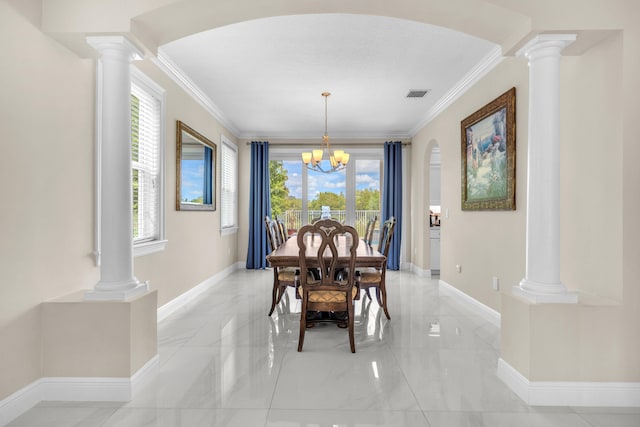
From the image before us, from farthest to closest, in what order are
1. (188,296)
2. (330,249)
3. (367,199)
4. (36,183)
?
1. (367,199)
2. (188,296)
3. (330,249)
4. (36,183)

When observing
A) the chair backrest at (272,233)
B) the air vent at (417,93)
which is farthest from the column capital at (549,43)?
the chair backrest at (272,233)

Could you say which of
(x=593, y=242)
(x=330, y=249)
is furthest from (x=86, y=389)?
(x=593, y=242)

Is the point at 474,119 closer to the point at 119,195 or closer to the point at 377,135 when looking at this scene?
the point at 377,135

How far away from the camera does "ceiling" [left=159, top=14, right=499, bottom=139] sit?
3029 millimetres

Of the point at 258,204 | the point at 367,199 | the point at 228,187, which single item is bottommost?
the point at 258,204

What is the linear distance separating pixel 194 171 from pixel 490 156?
11.3 feet

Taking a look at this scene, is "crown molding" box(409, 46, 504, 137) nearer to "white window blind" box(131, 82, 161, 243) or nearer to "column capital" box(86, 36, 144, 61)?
"column capital" box(86, 36, 144, 61)

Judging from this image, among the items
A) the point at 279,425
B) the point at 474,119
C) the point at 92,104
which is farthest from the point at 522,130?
the point at 92,104

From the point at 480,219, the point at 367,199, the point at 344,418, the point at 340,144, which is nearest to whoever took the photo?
the point at 344,418

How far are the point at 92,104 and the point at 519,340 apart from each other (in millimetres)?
3194

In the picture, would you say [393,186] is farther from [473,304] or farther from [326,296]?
[326,296]

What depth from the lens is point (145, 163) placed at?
344 cm

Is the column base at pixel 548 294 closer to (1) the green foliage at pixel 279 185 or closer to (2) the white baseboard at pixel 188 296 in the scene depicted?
(2) the white baseboard at pixel 188 296

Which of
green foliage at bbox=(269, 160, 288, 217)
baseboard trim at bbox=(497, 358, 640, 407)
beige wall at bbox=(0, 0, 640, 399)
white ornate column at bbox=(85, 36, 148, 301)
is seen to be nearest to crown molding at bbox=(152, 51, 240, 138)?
white ornate column at bbox=(85, 36, 148, 301)
